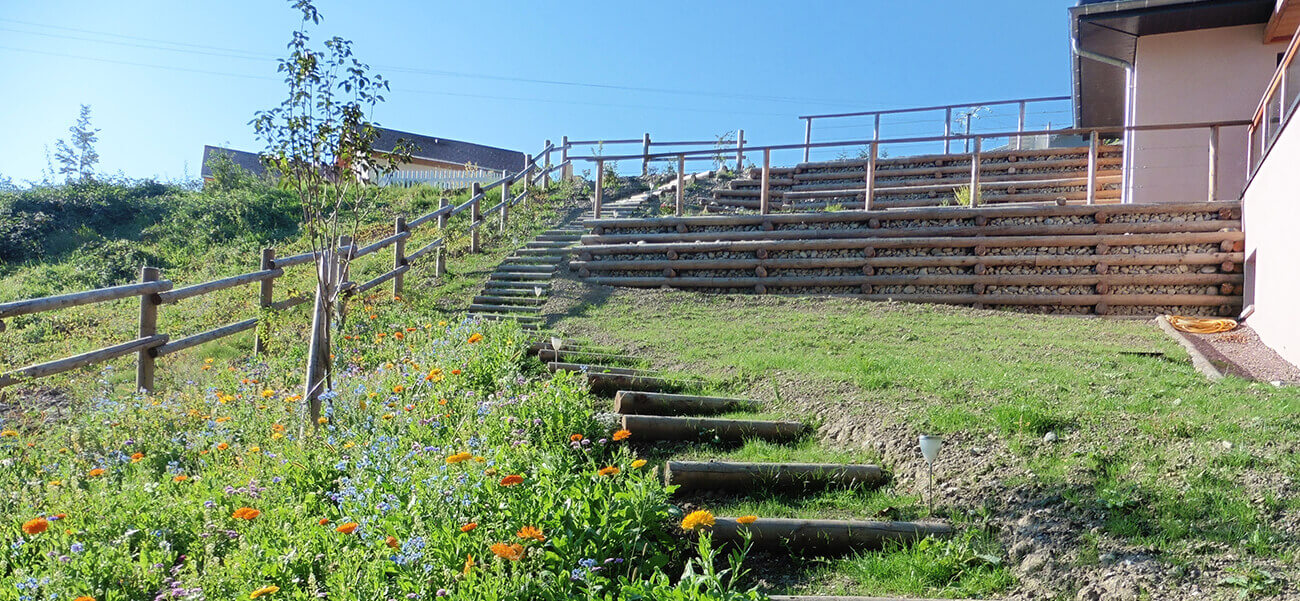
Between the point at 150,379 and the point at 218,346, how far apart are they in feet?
6.34

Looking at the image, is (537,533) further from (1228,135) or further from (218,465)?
(1228,135)

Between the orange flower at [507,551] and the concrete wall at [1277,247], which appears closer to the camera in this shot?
the orange flower at [507,551]

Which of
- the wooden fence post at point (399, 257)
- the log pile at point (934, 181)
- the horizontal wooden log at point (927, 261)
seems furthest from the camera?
the log pile at point (934, 181)

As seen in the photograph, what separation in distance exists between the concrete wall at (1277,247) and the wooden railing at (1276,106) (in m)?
0.18

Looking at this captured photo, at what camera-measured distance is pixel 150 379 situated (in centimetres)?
675

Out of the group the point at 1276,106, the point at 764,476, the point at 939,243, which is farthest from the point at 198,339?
the point at 1276,106

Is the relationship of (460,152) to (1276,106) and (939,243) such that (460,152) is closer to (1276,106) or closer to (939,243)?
(939,243)

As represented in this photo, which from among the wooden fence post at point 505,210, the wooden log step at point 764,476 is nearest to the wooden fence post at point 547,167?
the wooden fence post at point 505,210

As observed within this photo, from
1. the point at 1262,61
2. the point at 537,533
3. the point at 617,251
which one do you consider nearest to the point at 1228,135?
the point at 1262,61

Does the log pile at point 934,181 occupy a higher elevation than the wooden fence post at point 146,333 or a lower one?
higher

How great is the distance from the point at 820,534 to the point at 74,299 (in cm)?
514

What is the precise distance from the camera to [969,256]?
11.2 m

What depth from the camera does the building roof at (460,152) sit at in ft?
93.3

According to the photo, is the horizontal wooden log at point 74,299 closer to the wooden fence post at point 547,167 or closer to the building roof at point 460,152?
the wooden fence post at point 547,167
